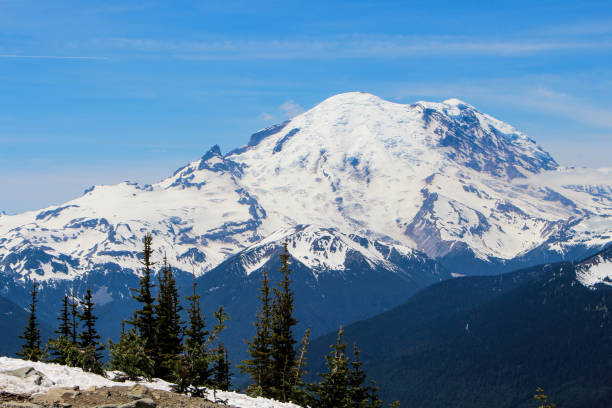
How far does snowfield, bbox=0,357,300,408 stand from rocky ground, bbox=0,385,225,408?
0.75 meters

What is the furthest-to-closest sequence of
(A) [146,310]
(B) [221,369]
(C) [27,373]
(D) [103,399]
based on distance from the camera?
1. (B) [221,369]
2. (A) [146,310]
3. (C) [27,373]
4. (D) [103,399]

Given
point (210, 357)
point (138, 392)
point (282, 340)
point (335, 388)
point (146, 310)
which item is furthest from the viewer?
point (146, 310)

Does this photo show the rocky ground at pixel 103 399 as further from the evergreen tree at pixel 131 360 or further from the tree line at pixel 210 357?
the evergreen tree at pixel 131 360

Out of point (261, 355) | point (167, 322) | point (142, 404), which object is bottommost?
point (142, 404)

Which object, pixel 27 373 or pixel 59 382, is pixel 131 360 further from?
pixel 27 373

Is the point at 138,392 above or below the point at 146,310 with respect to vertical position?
below

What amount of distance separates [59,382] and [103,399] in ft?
11.1

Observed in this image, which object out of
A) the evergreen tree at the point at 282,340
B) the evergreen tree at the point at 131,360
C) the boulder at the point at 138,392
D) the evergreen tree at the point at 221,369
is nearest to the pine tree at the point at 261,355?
Answer: the evergreen tree at the point at 282,340

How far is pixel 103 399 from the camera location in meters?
34.2

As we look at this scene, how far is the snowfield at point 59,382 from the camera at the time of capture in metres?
34.3

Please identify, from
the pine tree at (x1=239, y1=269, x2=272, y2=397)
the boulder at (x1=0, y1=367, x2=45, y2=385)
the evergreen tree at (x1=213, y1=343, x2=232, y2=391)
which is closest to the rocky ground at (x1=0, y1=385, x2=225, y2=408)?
the boulder at (x1=0, y1=367, x2=45, y2=385)

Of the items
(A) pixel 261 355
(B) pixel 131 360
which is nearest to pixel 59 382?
(B) pixel 131 360

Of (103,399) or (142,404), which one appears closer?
(142,404)

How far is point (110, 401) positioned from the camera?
112ft
